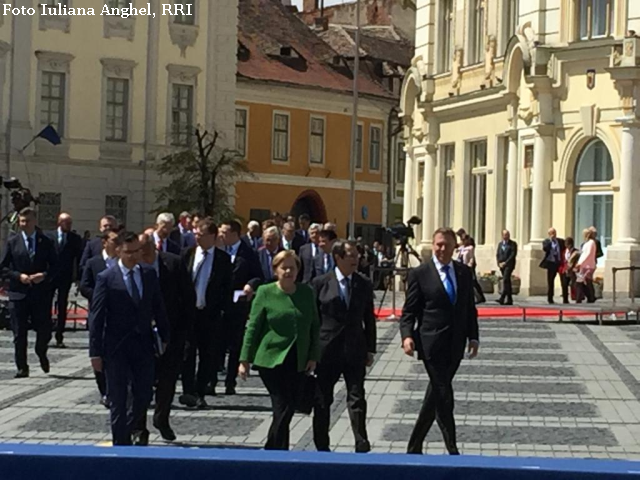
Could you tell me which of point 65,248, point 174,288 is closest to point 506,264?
point 65,248

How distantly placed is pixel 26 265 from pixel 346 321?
6.75 m

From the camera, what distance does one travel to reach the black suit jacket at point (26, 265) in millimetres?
18266

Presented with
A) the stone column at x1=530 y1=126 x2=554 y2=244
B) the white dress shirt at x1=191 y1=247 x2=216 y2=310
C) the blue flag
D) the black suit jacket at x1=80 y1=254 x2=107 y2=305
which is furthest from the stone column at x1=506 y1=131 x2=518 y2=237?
the black suit jacket at x1=80 y1=254 x2=107 y2=305

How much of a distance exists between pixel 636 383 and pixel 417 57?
98.4 ft

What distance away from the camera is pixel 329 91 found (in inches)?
2509

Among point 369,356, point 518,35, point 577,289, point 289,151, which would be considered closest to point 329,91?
point 289,151

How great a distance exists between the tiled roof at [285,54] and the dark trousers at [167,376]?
4632cm

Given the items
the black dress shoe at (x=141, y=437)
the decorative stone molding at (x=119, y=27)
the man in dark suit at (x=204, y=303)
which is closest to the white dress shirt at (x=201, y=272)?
the man in dark suit at (x=204, y=303)

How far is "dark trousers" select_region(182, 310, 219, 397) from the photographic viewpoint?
15.7m

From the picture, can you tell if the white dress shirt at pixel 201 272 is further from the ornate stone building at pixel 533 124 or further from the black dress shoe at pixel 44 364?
the ornate stone building at pixel 533 124

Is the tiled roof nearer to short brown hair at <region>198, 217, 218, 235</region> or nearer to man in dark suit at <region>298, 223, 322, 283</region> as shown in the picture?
man in dark suit at <region>298, 223, 322, 283</region>

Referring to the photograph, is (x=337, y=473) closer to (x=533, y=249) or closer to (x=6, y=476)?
(x=6, y=476)

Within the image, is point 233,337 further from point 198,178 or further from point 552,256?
point 198,178

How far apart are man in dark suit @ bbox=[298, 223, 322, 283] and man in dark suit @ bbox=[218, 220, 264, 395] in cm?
168
